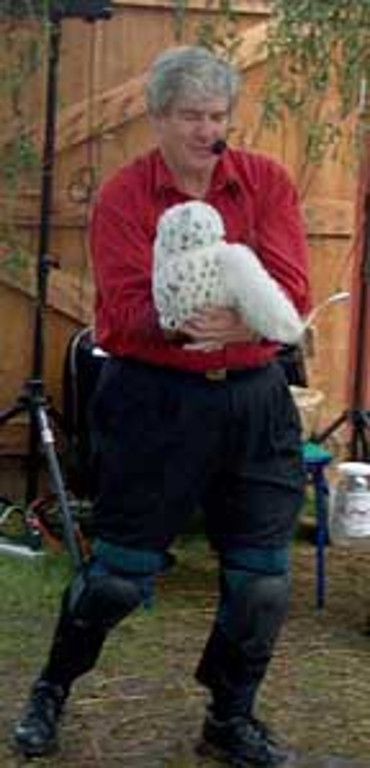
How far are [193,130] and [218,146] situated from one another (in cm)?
7

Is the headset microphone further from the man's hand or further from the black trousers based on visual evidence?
the black trousers

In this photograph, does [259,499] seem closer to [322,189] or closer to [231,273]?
[231,273]

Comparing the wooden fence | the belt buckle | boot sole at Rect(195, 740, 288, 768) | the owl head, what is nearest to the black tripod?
the wooden fence

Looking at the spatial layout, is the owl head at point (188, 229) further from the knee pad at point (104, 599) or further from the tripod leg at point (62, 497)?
the tripod leg at point (62, 497)

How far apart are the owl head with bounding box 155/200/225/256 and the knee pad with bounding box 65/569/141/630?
84 cm

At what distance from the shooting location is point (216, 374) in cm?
404

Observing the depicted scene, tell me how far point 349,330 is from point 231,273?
12.7 feet

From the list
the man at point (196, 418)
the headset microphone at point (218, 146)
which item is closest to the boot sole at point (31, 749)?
the man at point (196, 418)

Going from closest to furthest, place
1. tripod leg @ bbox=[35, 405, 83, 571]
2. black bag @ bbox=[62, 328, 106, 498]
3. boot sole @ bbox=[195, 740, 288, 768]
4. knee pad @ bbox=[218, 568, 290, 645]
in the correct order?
knee pad @ bbox=[218, 568, 290, 645] → boot sole @ bbox=[195, 740, 288, 768] → tripod leg @ bbox=[35, 405, 83, 571] → black bag @ bbox=[62, 328, 106, 498]

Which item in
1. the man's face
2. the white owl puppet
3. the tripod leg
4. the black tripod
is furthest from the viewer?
the black tripod

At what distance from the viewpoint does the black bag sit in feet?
22.1

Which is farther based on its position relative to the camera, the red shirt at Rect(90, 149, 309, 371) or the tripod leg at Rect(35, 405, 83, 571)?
the tripod leg at Rect(35, 405, 83, 571)

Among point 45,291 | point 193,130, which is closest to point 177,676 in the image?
point 193,130

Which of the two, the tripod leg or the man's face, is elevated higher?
the man's face
